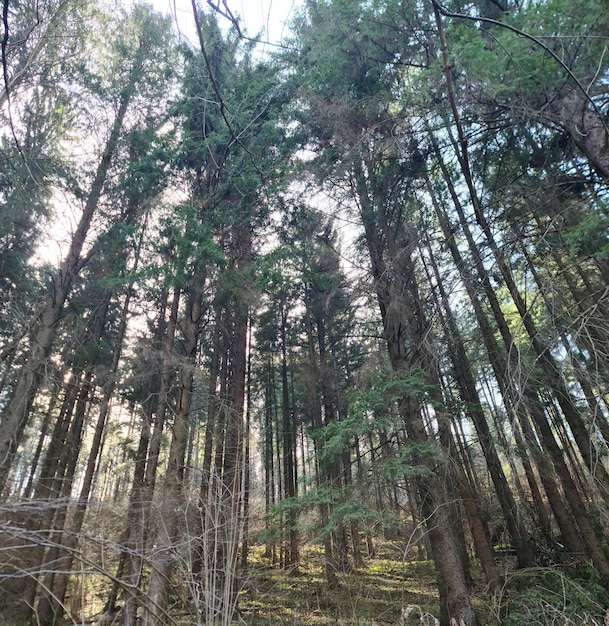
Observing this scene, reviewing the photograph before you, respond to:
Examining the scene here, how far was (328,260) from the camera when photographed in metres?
8.84

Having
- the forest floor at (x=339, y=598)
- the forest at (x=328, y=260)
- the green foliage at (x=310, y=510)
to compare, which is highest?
the forest at (x=328, y=260)

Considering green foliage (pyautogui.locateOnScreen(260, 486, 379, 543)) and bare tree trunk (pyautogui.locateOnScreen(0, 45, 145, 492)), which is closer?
green foliage (pyautogui.locateOnScreen(260, 486, 379, 543))

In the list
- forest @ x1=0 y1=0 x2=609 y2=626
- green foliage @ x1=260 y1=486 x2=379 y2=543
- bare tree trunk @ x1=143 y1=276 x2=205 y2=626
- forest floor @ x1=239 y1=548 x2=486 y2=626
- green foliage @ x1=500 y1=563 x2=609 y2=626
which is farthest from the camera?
forest floor @ x1=239 y1=548 x2=486 y2=626

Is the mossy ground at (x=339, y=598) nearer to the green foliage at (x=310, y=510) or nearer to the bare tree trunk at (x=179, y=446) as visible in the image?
the green foliage at (x=310, y=510)

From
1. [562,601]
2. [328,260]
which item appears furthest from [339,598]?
[328,260]

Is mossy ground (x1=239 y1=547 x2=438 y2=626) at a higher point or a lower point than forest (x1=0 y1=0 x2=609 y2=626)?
lower

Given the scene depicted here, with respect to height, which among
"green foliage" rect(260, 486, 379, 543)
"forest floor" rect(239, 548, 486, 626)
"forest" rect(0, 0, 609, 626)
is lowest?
"forest floor" rect(239, 548, 486, 626)

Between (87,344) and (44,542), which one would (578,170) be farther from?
(87,344)

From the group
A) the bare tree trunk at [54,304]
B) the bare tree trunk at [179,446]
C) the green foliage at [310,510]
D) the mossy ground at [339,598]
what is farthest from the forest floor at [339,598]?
the bare tree trunk at [54,304]

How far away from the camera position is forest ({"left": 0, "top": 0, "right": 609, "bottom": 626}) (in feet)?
15.0

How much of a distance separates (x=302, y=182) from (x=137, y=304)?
296 inches

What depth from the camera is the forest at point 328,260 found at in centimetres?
Answer: 456

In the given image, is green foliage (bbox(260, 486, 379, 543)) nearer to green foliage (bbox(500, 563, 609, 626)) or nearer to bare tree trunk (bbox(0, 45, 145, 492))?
green foliage (bbox(500, 563, 609, 626))

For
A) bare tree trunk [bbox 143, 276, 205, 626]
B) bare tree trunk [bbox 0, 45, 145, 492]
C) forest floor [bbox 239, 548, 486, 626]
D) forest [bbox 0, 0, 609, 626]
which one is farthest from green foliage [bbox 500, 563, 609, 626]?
bare tree trunk [bbox 0, 45, 145, 492]
